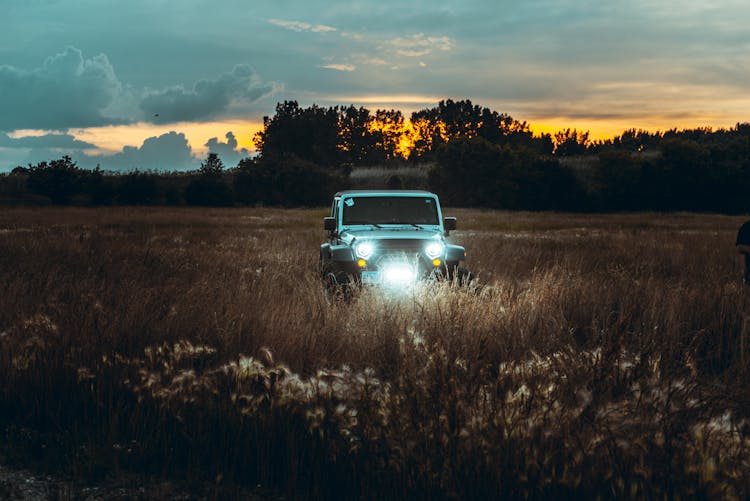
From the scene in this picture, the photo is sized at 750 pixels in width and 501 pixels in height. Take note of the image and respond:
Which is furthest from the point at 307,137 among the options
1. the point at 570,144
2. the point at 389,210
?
the point at 389,210

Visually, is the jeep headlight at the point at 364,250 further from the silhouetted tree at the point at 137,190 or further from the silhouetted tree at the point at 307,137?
the silhouetted tree at the point at 307,137

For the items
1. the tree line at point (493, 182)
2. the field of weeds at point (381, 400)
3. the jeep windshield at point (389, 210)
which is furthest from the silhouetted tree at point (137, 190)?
the field of weeds at point (381, 400)

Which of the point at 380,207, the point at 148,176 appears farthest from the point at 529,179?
the point at 380,207

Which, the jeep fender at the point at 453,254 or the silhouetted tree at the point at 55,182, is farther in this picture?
the silhouetted tree at the point at 55,182

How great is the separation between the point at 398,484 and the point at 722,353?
192 inches

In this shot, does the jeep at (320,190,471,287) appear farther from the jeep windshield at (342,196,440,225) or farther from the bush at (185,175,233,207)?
the bush at (185,175,233,207)

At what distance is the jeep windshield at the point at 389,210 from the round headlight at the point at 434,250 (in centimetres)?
115

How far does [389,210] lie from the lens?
11633mm

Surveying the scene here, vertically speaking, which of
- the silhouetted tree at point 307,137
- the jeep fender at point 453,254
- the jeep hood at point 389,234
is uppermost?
the silhouetted tree at point 307,137

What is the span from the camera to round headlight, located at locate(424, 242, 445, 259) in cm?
1036

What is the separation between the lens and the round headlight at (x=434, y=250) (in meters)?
10.4

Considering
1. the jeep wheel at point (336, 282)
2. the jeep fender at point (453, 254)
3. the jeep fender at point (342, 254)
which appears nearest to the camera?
the jeep wheel at point (336, 282)

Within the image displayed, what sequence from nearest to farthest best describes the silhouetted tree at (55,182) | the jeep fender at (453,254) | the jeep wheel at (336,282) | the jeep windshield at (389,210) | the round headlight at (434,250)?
1. the jeep wheel at (336,282)
2. the round headlight at (434,250)
3. the jeep fender at (453,254)
4. the jeep windshield at (389,210)
5. the silhouetted tree at (55,182)

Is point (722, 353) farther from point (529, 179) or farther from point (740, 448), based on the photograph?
point (529, 179)
